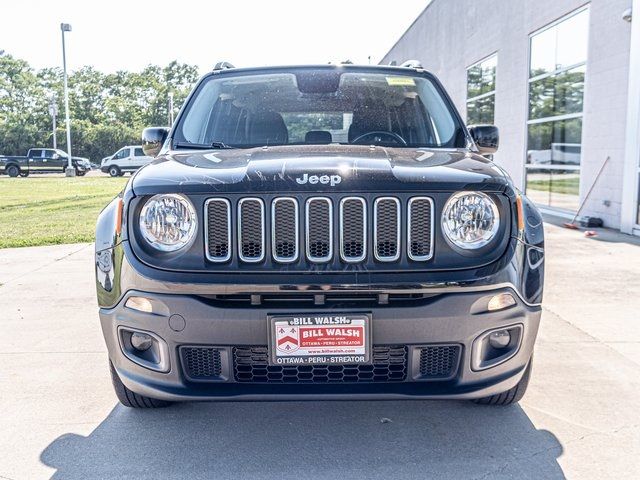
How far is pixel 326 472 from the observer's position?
275 centimetres

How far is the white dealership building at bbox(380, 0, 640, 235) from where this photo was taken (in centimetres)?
1032

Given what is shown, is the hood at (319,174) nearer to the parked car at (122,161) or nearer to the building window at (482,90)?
the building window at (482,90)

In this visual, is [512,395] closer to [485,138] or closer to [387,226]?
[387,226]

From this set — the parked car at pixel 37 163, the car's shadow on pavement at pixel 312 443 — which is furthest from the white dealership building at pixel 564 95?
the parked car at pixel 37 163

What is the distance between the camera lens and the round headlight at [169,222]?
270 centimetres

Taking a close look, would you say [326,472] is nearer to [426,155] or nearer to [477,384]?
[477,384]

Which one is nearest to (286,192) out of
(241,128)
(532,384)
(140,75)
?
(241,128)

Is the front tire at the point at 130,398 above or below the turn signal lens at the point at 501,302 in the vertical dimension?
below

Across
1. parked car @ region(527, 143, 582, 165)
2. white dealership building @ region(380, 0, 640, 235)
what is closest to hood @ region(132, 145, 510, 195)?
white dealership building @ region(380, 0, 640, 235)

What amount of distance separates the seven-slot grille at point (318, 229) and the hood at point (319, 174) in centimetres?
5

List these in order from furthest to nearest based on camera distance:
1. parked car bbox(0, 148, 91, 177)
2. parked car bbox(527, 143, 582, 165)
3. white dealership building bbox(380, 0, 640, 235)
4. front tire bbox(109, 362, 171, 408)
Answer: parked car bbox(0, 148, 91, 177) < parked car bbox(527, 143, 582, 165) < white dealership building bbox(380, 0, 640, 235) < front tire bbox(109, 362, 171, 408)

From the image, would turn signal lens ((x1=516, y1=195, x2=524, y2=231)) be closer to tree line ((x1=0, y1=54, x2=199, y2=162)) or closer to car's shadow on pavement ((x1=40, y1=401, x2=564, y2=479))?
car's shadow on pavement ((x1=40, y1=401, x2=564, y2=479))

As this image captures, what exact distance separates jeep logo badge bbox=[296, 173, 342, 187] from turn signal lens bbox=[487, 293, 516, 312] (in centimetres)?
76

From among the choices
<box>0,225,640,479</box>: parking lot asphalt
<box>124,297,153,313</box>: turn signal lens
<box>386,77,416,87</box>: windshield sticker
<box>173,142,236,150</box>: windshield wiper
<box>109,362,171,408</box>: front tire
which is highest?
<box>386,77,416,87</box>: windshield sticker
